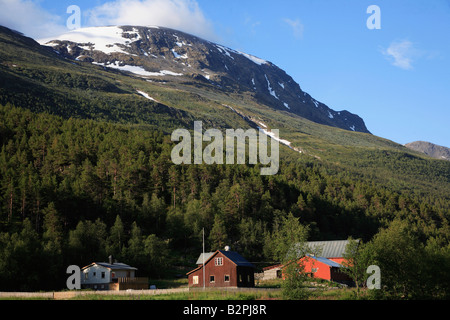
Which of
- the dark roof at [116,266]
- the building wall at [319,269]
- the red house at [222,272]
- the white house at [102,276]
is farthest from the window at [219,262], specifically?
the building wall at [319,269]

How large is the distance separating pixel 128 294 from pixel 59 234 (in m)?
30.7

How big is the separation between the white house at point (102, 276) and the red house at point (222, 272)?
9384 millimetres

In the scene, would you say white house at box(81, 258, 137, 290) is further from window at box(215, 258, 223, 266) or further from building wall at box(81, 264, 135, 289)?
window at box(215, 258, 223, 266)

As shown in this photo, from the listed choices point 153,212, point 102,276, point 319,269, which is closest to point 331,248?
point 319,269

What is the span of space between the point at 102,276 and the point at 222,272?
1729 cm

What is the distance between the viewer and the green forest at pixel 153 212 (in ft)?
221

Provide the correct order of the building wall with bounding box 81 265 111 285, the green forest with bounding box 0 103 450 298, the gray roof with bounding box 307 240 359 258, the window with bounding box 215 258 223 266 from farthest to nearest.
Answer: the gray roof with bounding box 307 240 359 258 → the window with bounding box 215 258 223 266 → the building wall with bounding box 81 265 111 285 → the green forest with bounding box 0 103 450 298

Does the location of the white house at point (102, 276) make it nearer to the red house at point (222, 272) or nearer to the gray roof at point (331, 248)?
the red house at point (222, 272)

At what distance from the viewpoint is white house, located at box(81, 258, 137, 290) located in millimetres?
69312

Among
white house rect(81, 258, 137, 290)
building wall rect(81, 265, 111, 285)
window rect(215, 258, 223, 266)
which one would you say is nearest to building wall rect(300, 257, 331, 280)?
window rect(215, 258, 223, 266)

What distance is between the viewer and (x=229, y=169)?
404 feet

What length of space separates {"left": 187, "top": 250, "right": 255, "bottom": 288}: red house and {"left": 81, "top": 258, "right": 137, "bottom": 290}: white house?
30.8ft

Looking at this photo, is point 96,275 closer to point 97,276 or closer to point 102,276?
point 97,276
